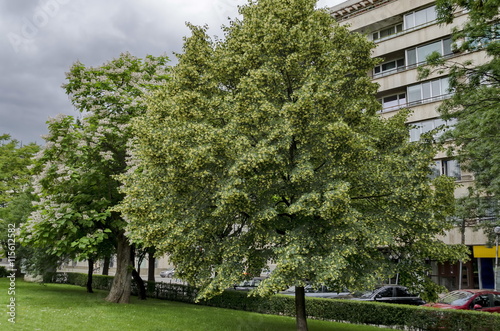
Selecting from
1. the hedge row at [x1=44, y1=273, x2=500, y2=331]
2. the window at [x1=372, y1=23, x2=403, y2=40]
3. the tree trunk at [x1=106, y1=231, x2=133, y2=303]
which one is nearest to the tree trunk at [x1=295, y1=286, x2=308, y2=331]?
the hedge row at [x1=44, y1=273, x2=500, y2=331]

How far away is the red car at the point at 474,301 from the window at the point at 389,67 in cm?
2388

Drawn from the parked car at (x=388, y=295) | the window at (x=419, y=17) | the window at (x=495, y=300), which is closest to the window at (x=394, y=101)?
the window at (x=419, y=17)

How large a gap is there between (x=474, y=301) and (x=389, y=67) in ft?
84.5

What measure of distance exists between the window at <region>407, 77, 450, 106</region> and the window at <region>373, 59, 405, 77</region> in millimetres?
2811

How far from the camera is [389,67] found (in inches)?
1547

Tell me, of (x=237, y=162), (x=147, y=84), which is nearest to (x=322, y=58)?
(x=237, y=162)

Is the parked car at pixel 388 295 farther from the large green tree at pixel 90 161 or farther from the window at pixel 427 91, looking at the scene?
the window at pixel 427 91

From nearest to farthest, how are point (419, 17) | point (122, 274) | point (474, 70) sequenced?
point (474, 70) → point (122, 274) → point (419, 17)

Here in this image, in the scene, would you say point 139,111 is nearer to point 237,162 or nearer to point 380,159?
point 237,162

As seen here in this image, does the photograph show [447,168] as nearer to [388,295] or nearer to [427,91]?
[427,91]

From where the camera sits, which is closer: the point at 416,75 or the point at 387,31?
the point at 416,75

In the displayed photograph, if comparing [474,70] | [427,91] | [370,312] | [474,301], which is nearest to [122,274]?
[370,312]

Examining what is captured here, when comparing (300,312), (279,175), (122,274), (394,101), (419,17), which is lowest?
(300,312)

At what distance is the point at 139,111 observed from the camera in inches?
757
